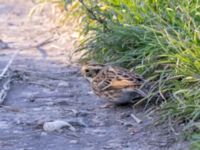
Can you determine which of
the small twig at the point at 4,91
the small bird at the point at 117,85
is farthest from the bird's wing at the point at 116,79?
the small twig at the point at 4,91

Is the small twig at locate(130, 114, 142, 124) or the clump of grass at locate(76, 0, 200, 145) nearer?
the clump of grass at locate(76, 0, 200, 145)

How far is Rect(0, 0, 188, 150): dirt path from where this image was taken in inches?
→ 205

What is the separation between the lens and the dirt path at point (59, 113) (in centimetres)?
521

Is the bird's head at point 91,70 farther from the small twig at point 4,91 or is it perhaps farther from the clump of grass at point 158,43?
the small twig at point 4,91

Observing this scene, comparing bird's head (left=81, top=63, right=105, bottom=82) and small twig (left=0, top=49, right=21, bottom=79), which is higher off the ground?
small twig (left=0, top=49, right=21, bottom=79)

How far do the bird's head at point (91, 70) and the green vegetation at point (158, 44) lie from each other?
0.54ft

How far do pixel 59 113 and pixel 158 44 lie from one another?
928 millimetres

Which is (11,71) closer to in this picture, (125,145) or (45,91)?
(45,91)

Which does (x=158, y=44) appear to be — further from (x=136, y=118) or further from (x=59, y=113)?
(x=59, y=113)

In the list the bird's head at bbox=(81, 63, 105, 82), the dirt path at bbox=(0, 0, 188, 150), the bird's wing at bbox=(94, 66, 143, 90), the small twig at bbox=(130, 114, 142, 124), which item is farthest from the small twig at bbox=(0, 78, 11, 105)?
the small twig at bbox=(130, 114, 142, 124)

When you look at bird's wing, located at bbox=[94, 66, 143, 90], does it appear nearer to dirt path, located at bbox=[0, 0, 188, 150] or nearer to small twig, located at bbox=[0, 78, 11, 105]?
dirt path, located at bbox=[0, 0, 188, 150]

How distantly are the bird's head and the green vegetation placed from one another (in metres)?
0.17

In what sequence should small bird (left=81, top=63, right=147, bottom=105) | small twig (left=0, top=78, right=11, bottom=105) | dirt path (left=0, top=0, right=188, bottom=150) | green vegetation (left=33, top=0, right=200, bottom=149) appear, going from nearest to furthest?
1. dirt path (left=0, top=0, right=188, bottom=150)
2. green vegetation (left=33, top=0, right=200, bottom=149)
3. small bird (left=81, top=63, right=147, bottom=105)
4. small twig (left=0, top=78, right=11, bottom=105)

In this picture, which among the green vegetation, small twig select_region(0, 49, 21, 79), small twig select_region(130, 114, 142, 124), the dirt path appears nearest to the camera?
the dirt path
